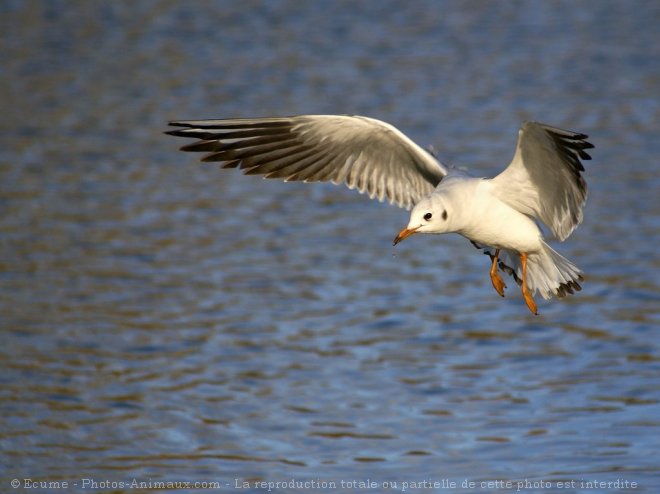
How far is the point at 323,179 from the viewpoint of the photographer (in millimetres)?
8078

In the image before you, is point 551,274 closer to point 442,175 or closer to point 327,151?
point 442,175

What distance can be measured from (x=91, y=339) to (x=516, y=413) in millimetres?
3302

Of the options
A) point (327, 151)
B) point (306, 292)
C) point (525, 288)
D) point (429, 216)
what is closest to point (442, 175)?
point (327, 151)

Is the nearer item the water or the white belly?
the white belly

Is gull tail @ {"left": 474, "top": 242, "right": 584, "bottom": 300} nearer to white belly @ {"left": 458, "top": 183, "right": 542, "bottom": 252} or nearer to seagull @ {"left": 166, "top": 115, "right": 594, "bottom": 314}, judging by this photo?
seagull @ {"left": 166, "top": 115, "right": 594, "bottom": 314}

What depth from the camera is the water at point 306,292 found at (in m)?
8.19

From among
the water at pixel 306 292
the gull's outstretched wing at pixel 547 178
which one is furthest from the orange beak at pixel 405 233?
the water at pixel 306 292

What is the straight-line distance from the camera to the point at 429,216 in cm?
692

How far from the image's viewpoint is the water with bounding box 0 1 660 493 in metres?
8.19

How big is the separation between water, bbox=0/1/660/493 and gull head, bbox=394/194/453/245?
1620mm

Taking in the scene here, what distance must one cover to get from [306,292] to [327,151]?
3002mm

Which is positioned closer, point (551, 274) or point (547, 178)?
point (547, 178)

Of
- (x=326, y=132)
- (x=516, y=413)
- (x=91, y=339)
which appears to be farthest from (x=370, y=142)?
(x=91, y=339)

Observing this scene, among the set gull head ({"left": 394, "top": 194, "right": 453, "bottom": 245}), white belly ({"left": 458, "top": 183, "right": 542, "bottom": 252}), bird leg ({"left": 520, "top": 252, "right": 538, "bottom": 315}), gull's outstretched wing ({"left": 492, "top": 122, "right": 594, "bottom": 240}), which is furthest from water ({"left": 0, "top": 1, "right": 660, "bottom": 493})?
gull head ({"left": 394, "top": 194, "right": 453, "bottom": 245})
